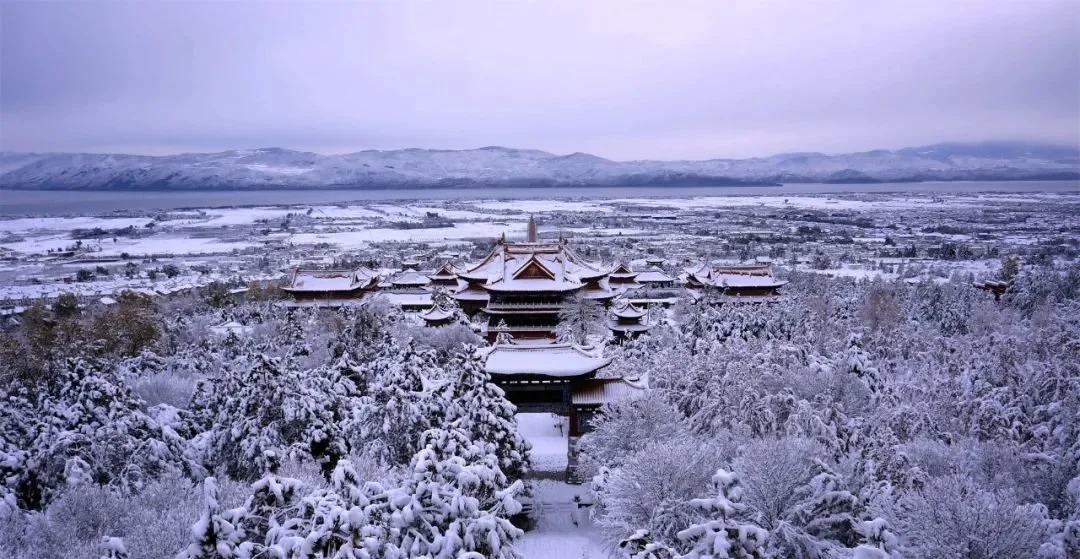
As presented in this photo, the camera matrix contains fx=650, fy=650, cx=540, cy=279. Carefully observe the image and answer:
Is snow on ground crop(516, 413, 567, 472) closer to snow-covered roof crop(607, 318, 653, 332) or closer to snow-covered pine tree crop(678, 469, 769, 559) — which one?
snow-covered pine tree crop(678, 469, 769, 559)

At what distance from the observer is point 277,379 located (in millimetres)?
14789

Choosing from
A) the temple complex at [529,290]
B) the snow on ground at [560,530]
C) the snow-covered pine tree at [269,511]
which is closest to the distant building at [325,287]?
the temple complex at [529,290]

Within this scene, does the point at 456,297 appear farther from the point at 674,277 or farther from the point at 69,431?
the point at 674,277

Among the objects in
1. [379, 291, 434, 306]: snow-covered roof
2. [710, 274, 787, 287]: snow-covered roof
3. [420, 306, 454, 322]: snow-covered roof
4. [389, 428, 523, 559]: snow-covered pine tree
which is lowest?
[379, 291, 434, 306]: snow-covered roof

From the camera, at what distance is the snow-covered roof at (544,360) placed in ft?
59.0

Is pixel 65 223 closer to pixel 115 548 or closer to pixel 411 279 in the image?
pixel 411 279

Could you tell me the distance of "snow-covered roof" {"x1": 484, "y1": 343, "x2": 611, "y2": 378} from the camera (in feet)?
59.0

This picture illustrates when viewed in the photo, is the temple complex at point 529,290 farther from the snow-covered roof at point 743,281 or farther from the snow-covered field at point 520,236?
the snow-covered field at point 520,236

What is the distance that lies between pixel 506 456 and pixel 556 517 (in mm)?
2689

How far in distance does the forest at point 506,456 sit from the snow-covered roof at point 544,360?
5.19 feet

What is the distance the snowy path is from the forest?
848 mm

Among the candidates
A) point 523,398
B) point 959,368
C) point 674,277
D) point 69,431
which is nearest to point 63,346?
point 69,431

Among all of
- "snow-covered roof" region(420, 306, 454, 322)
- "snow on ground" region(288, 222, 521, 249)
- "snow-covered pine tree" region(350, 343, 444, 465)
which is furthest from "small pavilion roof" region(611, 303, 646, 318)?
"snow on ground" region(288, 222, 521, 249)

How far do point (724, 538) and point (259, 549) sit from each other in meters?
5.61
